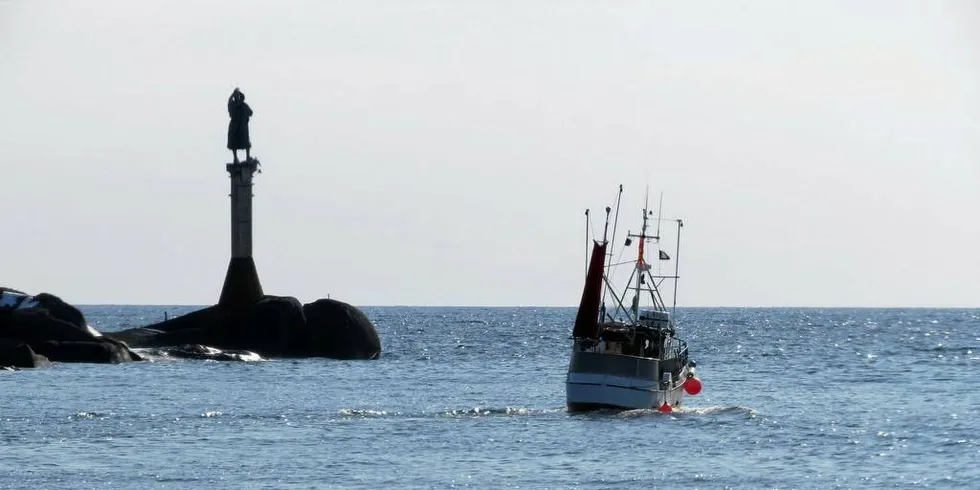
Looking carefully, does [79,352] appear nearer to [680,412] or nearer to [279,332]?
[279,332]

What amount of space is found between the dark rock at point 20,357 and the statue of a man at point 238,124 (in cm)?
1778

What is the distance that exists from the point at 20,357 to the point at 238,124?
20875 millimetres

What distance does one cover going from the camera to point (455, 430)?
148 feet

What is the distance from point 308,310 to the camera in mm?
80625

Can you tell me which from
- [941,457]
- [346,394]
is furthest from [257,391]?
[941,457]

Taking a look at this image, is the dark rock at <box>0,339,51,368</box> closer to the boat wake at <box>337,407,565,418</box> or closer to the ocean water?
the ocean water

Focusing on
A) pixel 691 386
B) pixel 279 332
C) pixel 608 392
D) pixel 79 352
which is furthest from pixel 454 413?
pixel 279 332

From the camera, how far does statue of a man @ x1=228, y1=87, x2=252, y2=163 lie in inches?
3246

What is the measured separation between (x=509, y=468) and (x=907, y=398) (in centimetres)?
2566

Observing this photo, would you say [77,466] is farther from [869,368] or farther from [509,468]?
[869,368]

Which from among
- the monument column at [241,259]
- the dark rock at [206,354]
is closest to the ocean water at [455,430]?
the dark rock at [206,354]

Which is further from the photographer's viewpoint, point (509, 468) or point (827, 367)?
point (827, 367)

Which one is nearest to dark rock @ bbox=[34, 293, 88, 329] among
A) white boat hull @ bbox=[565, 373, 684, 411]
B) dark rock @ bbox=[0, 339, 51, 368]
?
dark rock @ bbox=[0, 339, 51, 368]

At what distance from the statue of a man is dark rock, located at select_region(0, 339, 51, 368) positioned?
17.8 m
